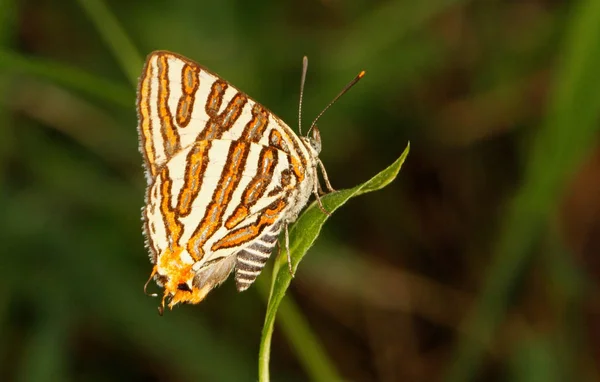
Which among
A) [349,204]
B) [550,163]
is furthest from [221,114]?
[349,204]

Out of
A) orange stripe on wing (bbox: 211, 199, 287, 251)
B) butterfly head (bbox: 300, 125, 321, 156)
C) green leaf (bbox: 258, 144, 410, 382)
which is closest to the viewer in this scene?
green leaf (bbox: 258, 144, 410, 382)

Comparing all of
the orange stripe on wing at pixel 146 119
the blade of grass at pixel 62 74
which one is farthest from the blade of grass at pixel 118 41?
the orange stripe on wing at pixel 146 119

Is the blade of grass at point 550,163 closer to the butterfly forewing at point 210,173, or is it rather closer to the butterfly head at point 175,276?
the butterfly forewing at point 210,173

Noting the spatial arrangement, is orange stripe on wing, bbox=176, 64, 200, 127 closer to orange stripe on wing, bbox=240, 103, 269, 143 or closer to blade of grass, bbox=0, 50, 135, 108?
orange stripe on wing, bbox=240, 103, 269, 143

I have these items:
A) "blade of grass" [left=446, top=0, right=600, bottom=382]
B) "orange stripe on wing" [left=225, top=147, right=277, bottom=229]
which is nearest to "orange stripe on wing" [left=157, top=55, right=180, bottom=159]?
"orange stripe on wing" [left=225, top=147, right=277, bottom=229]

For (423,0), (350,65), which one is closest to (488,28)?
(423,0)
